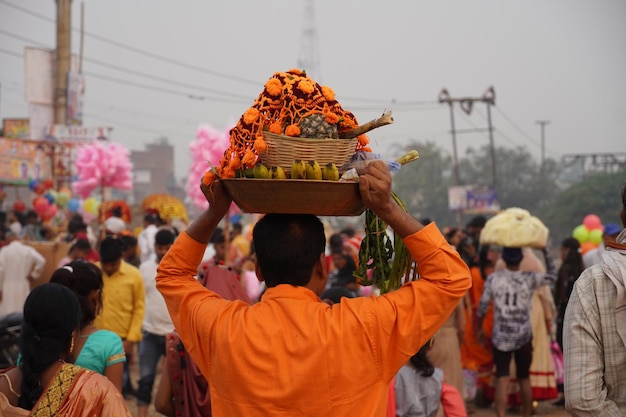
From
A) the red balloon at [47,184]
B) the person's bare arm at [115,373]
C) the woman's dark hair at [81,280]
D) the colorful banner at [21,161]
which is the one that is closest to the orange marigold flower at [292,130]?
the person's bare arm at [115,373]

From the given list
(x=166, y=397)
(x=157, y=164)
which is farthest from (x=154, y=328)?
(x=157, y=164)

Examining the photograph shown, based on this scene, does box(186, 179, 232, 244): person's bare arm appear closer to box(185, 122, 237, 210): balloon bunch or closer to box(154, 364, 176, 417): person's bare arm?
box(154, 364, 176, 417): person's bare arm

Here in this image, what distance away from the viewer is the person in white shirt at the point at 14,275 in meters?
11.6

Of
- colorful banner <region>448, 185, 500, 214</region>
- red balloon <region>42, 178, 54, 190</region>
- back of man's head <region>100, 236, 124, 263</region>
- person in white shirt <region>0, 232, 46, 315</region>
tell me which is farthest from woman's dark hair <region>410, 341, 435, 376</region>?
colorful banner <region>448, 185, 500, 214</region>

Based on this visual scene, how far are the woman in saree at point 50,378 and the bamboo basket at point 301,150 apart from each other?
1.43 metres

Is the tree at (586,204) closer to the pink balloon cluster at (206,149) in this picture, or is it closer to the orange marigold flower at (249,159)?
the pink balloon cluster at (206,149)

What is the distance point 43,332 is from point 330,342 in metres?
1.63

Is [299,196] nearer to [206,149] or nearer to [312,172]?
[312,172]

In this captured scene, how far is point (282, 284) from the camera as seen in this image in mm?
2881

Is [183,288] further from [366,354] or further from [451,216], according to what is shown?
[451,216]

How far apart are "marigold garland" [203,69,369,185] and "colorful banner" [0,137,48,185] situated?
24467mm

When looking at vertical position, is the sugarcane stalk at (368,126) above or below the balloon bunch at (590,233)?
above

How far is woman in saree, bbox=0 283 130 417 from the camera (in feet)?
11.8

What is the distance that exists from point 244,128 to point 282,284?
593 mm
